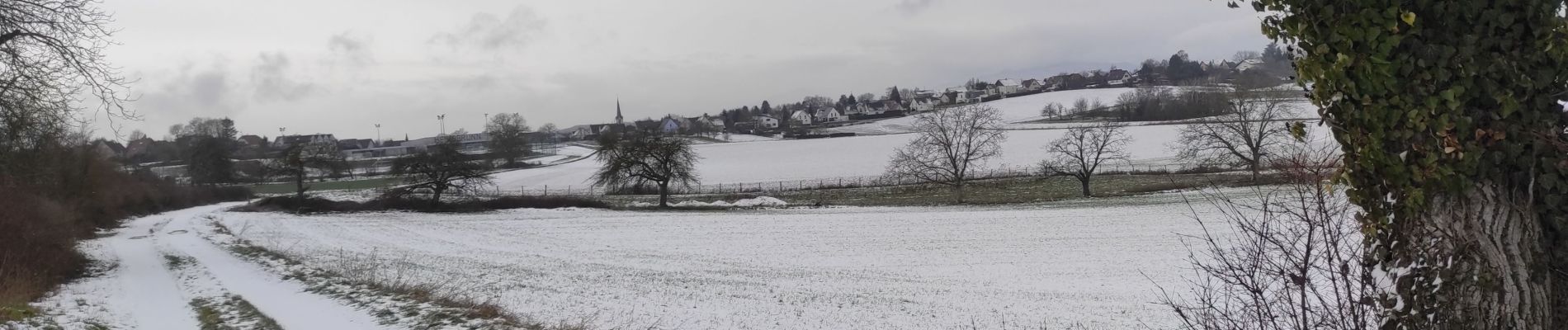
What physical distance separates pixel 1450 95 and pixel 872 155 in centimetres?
7630

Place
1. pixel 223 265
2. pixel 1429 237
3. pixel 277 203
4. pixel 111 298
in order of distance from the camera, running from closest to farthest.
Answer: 1. pixel 1429 237
2. pixel 111 298
3. pixel 223 265
4. pixel 277 203

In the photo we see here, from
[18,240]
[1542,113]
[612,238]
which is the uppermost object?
[1542,113]

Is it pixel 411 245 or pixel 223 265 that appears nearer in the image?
pixel 223 265

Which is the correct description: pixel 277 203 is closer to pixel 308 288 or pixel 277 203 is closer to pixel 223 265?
pixel 223 265

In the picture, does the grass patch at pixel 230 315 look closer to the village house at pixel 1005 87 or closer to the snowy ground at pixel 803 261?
the snowy ground at pixel 803 261

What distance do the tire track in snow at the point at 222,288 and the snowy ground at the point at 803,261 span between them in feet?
6.86

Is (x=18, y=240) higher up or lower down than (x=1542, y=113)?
lower down

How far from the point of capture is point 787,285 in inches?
650

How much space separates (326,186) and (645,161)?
4284 cm

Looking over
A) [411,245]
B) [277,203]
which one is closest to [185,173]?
[277,203]

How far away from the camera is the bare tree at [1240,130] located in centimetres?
4034

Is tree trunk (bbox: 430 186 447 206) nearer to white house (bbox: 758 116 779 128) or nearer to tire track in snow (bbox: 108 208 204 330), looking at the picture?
tire track in snow (bbox: 108 208 204 330)

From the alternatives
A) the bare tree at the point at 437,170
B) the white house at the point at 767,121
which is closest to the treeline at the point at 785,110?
the white house at the point at 767,121

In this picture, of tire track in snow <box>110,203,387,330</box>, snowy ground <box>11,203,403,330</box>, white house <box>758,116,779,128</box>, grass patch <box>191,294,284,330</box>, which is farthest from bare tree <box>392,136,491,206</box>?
white house <box>758,116,779,128</box>
